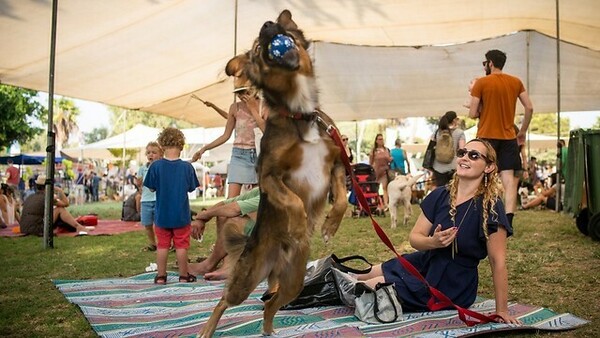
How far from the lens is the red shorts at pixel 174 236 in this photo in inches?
208

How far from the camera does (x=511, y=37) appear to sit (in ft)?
37.8

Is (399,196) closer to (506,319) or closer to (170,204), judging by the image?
(170,204)

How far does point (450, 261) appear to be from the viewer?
Answer: 374cm

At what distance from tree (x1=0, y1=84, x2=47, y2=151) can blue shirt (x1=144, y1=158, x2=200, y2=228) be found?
19290 millimetres

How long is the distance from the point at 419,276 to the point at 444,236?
44 cm

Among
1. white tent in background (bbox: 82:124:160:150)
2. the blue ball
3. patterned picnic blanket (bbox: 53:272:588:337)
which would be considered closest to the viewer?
the blue ball

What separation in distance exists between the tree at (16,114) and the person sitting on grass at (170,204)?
1926cm

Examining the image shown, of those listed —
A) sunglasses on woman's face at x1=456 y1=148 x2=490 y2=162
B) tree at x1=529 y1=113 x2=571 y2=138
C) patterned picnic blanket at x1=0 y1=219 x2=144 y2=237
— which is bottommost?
patterned picnic blanket at x1=0 y1=219 x2=144 y2=237

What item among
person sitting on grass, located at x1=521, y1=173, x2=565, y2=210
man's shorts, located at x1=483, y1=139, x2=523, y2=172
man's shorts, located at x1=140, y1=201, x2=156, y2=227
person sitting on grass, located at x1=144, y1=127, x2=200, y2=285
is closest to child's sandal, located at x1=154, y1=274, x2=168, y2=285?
person sitting on grass, located at x1=144, y1=127, x2=200, y2=285

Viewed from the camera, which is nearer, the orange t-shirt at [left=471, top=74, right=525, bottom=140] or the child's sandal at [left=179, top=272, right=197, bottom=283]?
the child's sandal at [left=179, top=272, right=197, bottom=283]

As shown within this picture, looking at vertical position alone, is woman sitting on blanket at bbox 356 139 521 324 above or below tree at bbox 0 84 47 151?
below

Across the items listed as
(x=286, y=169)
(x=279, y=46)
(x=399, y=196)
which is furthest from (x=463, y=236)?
(x=399, y=196)

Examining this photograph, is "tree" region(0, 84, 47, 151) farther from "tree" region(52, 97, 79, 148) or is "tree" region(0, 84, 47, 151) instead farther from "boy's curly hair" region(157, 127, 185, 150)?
"tree" region(52, 97, 79, 148)

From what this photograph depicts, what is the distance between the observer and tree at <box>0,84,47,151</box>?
74.4 feet
